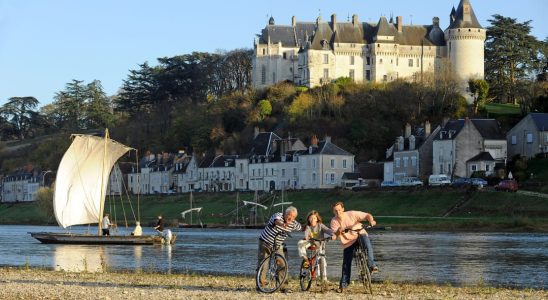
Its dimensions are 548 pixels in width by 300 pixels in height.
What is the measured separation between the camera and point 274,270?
23.6 meters

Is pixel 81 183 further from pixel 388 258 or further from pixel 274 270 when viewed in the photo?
pixel 274 270

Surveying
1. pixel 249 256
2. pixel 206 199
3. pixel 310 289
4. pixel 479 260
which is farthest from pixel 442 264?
pixel 206 199

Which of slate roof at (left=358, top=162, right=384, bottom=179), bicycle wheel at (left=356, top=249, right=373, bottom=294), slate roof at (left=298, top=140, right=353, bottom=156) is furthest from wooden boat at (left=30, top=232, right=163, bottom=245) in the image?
slate roof at (left=298, top=140, right=353, bottom=156)

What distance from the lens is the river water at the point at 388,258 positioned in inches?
1277

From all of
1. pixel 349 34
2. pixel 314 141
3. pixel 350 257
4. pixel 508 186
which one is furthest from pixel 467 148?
pixel 350 257

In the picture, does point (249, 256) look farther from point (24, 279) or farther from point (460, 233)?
point (460, 233)

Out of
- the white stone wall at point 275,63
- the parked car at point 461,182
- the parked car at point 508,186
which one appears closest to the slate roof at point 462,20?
the white stone wall at point 275,63

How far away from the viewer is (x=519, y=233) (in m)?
64.5

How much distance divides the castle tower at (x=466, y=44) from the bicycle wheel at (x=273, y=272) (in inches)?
4099

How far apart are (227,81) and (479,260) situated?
11338 cm

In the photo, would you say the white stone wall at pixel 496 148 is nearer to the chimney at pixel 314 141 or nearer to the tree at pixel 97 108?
the chimney at pixel 314 141

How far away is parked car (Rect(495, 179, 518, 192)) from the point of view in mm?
77000

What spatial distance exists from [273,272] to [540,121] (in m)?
73.4

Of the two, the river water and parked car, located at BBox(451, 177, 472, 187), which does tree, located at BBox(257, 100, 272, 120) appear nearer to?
parked car, located at BBox(451, 177, 472, 187)
